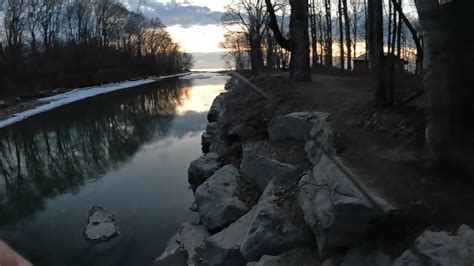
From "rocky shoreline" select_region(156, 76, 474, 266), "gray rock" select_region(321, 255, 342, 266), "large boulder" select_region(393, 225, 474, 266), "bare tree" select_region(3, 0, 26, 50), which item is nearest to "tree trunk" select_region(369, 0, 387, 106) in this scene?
"rocky shoreline" select_region(156, 76, 474, 266)

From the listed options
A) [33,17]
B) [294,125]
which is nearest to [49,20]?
[33,17]

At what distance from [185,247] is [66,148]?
13870 mm

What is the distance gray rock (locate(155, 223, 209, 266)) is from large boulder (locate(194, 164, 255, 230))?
291 millimetres

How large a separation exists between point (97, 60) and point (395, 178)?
6556 centimetres

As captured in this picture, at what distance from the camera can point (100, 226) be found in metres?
10.3

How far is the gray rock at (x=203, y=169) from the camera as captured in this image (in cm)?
1189

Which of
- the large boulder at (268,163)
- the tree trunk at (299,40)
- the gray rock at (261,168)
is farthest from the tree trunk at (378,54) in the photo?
the tree trunk at (299,40)

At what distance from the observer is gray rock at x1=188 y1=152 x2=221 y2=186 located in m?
11.9

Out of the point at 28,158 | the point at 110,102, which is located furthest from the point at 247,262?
the point at 110,102

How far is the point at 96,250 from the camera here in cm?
927

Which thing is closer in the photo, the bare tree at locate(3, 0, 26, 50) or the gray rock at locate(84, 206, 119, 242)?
the gray rock at locate(84, 206, 119, 242)

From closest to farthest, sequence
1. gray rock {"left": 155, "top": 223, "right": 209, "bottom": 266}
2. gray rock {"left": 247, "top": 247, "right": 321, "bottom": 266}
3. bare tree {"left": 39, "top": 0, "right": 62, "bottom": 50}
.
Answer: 1. gray rock {"left": 247, "top": 247, "right": 321, "bottom": 266}
2. gray rock {"left": 155, "top": 223, "right": 209, "bottom": 266}
3. bare tree {"left": 39, "top": 0, "right": 62, "bottom": 50}

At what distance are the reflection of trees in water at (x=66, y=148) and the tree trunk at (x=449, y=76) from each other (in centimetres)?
1058

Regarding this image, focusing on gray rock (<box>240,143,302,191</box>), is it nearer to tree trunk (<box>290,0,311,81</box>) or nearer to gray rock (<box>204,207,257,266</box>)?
gray rock (<box>204,207,257,266</box>)
